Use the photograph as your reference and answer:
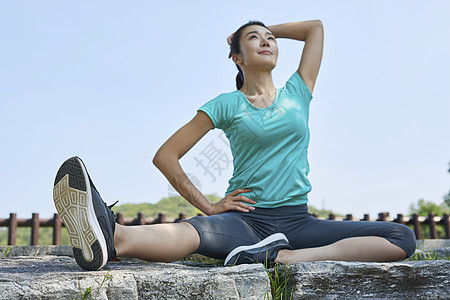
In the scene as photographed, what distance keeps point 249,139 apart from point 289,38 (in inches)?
37.6

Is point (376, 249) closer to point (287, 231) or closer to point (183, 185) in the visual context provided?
point (287, 231)

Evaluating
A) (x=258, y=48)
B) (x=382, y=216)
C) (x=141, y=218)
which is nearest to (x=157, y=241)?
(x=258, y=48)

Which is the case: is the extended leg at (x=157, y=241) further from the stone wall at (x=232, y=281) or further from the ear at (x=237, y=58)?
the ear at (x=237, y=58)

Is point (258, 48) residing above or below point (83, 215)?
above

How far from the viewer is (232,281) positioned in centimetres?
176

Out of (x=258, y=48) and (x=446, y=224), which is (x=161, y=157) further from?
(x=446, y=224)

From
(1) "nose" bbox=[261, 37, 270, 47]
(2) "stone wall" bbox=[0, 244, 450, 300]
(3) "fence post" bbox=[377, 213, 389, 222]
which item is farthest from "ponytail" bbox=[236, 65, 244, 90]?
(3) "fence post" bbox=[377, 213, 389, 222]

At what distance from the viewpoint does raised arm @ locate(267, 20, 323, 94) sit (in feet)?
9.36

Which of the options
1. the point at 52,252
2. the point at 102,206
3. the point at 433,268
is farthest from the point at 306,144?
the point at 52,252

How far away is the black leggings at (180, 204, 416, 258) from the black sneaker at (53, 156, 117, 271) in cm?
47

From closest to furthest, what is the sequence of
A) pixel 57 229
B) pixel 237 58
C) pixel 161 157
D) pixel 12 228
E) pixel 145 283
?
pixel 145 283
pixel 161 157
pixel 237 58
pixel 12 228
pixel 57 229

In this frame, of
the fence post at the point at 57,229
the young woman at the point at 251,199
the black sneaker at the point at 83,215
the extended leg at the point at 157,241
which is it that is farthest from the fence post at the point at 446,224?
the black sneaker at the point at 83,215

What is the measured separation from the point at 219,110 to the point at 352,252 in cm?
103

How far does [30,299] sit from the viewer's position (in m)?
1.57
